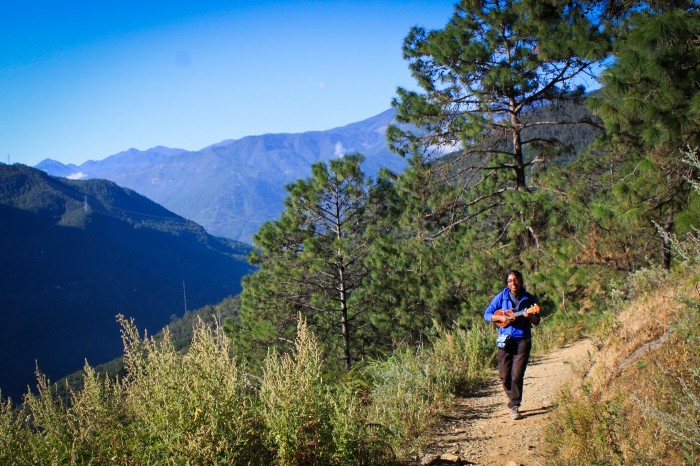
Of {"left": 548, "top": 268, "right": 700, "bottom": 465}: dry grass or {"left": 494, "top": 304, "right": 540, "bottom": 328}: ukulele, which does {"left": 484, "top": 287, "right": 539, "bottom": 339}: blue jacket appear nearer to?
{"left": 494, "top": 304, "right": 540, "bottom": 328}: ukulele

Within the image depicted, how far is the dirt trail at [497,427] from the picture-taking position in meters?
4.03

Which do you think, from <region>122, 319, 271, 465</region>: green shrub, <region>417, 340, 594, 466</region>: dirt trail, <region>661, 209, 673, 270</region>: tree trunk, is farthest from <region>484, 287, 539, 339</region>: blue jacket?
<region>122, 319, 271, 465</region>: green shrub

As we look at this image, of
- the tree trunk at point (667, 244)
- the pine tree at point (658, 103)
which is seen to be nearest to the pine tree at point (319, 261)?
the tree trunk at point (667, 244)

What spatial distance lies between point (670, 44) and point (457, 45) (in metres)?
5.71

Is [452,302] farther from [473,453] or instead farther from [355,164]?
[473,453]

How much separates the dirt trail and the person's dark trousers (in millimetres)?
251

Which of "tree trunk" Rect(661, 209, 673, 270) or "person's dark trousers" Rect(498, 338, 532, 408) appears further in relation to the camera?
"tree trunk" Rect(661, 209, 673, 270)

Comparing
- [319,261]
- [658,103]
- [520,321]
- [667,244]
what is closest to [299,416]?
[520,321]

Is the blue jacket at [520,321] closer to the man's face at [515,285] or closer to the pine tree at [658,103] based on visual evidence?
the man's face at [515,285]

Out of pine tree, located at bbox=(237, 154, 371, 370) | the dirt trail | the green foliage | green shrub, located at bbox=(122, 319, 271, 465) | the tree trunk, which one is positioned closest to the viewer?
green shrub, located at bbox=(122, 319, 271, 465)

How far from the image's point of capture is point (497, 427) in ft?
15.8

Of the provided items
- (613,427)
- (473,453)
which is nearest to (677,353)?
(613,427)

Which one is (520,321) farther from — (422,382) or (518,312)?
(422,382)

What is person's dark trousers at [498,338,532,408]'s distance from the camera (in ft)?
16.5
